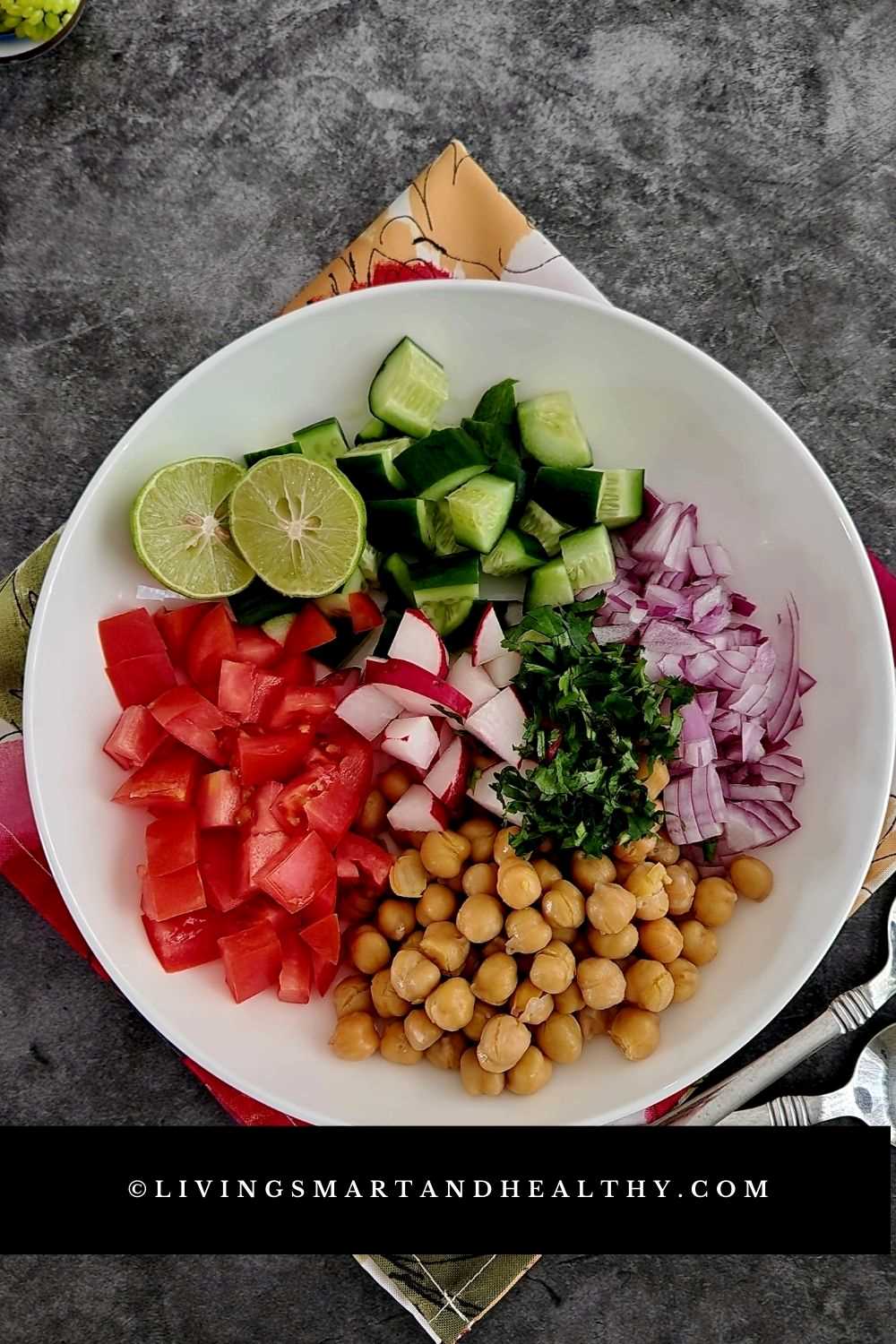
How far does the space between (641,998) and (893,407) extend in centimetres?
171

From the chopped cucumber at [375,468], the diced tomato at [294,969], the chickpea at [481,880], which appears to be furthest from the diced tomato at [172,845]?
the chopped cucumber at [375,468]

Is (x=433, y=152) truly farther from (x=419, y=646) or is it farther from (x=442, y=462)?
(x=419, y=646)

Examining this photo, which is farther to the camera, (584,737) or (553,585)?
(553,585)

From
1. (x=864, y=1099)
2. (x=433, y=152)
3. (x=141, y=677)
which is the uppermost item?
(x=433, y=152)

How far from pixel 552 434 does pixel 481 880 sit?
108 cm

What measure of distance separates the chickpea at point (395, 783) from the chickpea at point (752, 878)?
810 millimetres

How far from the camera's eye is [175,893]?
2.33 m

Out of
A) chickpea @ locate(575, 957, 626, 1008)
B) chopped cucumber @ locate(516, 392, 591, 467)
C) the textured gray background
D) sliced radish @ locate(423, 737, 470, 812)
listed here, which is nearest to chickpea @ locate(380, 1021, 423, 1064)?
chickpea @ locate(575, 957, 626, 1008)

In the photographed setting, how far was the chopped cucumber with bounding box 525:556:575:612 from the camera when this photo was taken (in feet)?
7.88

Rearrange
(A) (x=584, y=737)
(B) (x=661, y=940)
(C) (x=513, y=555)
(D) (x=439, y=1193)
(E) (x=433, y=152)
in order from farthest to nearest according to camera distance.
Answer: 1. (E) (x=433, y=152)
2. (D) (x=439, y=1193)
3. (C) (x=513, y=555)
4. (B) (x=661, y=940)
5. (A) (x=584, y=737)

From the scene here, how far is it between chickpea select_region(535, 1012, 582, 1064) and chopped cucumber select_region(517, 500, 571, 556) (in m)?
1.11

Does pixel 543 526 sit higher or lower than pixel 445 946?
higher

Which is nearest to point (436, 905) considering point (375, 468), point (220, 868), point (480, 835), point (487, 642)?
point (480, 835)

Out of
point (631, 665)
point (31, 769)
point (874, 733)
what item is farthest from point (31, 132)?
point (874, 733)
